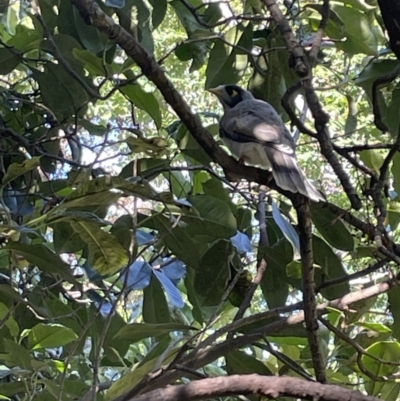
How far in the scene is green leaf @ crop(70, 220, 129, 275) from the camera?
1213mm

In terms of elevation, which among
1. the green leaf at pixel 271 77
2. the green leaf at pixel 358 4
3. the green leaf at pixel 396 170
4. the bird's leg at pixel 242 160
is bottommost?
the green leaf at pixel 396 170

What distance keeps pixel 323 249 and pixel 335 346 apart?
0.21 meters

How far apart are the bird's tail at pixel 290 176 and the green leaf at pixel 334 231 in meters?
0.04

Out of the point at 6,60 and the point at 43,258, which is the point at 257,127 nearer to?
the point at 6,60

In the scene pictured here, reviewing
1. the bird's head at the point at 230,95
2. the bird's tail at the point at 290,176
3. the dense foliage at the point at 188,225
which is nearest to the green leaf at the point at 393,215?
the dense foliage at the point at 188,225

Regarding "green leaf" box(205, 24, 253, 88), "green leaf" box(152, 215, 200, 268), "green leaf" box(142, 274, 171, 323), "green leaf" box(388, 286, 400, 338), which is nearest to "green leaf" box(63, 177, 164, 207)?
"green leaf" box(152, 215, 200, 268)

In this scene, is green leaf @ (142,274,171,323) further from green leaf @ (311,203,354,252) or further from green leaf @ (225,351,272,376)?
green leaf @ (311,203,354,252)

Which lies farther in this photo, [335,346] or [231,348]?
[335,346]

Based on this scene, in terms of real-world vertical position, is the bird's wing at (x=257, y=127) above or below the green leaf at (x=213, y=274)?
above

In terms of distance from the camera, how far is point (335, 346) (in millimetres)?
1551

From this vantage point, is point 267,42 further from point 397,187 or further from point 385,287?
point 385,287

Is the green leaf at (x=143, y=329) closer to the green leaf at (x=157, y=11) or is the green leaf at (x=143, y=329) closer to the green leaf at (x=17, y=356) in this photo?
the green leaf at (x=17, y=356)

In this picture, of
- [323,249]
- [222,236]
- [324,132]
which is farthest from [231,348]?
[324,132]

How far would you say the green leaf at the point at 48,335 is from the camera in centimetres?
139
